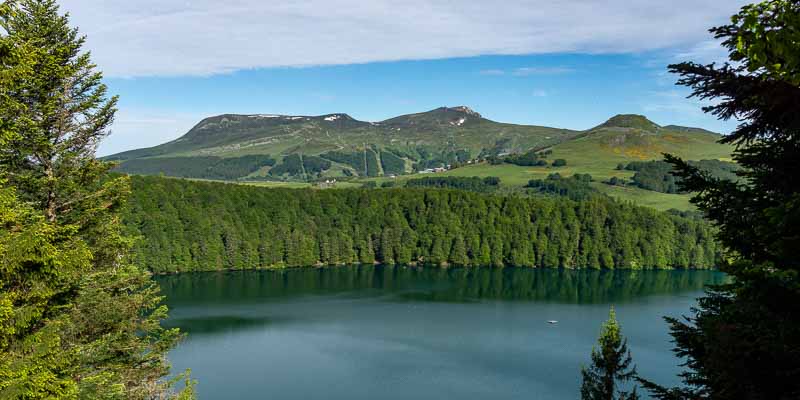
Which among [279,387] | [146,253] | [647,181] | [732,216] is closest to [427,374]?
[279,387]

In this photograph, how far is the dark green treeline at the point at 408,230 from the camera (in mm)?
113250

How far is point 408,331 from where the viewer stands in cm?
6278

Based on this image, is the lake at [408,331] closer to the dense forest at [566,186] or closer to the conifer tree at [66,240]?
the conifer tree at [66,240]

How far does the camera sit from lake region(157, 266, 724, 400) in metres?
44.8

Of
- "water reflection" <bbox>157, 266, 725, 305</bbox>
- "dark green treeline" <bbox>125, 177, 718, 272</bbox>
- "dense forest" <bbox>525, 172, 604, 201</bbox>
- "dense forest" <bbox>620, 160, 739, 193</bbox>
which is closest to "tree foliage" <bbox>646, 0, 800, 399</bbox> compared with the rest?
"water reflection" <bbox>157, 266, 725, 305</bbox>

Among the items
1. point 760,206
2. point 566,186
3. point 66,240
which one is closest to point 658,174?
point 566,186

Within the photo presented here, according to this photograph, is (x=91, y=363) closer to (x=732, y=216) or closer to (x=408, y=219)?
(x=732, y=216)

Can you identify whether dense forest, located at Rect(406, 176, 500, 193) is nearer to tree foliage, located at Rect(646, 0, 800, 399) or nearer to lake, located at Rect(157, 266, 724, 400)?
lake, located at Rect(157, 266, 724, 400)

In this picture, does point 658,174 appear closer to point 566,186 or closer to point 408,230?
point 566,186

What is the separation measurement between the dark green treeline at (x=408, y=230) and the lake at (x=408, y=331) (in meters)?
10.9

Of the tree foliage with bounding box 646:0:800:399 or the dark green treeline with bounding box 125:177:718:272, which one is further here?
the dark green treeline with bounding box 125:177:718:272

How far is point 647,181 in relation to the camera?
6998 inches

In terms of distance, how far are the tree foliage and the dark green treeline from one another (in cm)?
10965

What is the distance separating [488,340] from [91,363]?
49.0 metres
